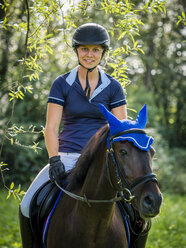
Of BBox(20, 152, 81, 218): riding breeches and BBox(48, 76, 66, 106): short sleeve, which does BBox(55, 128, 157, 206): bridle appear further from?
BBox(48, 76, 66, 106): short sleeve

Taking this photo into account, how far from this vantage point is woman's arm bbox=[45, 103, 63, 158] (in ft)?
10.9

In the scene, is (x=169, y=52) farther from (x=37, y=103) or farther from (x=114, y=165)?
(x=114, y=165)

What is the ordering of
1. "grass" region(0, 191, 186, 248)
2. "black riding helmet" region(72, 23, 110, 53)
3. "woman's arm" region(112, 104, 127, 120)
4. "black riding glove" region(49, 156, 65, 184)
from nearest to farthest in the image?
1. "black riding glove" region(49, 156, 65, 184)
2. "black riding helmet" region(72, 23, 110, 53)
3. "woman's arm" region(112, 104, 127, 120)
4. "grass" region(0, 191, 186, 248)

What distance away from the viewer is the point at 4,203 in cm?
1320

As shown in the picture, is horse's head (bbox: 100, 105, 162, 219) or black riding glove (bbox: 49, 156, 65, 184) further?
black riding glove (bbox: 49, 156, 65, 184)

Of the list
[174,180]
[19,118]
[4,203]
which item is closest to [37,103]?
[19,118]

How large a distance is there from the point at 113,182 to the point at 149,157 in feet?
1.33

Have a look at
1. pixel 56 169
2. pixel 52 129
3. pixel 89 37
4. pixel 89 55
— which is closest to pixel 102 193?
pixel 56 169

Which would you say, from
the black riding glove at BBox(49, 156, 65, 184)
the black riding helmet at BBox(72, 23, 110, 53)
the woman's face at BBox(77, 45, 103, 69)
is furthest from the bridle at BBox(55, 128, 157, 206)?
the black riding helmet at BBox(72, 23, 110, 53)

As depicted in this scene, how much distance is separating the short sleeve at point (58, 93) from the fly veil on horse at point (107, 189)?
2.49ft

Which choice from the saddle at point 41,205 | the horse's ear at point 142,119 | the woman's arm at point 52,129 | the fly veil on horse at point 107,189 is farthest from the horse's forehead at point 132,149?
the saddle at point 41,205

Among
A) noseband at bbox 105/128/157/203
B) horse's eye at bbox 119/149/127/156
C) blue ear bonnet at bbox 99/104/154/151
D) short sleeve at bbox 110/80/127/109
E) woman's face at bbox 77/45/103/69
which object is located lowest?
noseband at bbox 105/128/157/203

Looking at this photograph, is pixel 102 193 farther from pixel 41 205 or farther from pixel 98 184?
pixel 41 205

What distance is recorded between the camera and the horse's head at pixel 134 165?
7.69ft
